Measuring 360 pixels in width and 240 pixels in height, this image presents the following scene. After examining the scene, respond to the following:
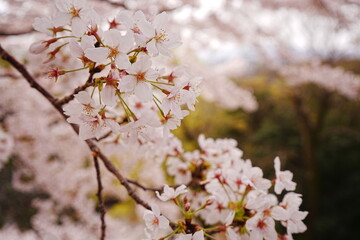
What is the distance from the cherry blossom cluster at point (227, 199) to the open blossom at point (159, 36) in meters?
0.29

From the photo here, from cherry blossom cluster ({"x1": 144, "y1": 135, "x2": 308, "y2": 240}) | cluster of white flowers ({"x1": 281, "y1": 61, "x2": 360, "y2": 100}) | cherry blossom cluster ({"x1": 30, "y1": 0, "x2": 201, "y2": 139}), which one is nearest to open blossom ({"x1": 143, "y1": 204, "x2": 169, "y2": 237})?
cherry blossom cluster ({"x1": 144, "y1": 135, "x2": 308, "y2": 240})

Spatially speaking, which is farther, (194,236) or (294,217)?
(294,217)

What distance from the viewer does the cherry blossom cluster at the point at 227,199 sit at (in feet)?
2.08

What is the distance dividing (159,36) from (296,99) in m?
4.86

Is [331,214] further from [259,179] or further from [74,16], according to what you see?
[74,16]

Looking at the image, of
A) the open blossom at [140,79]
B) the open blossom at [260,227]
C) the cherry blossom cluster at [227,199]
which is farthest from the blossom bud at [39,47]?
the open blossom at [260,227]

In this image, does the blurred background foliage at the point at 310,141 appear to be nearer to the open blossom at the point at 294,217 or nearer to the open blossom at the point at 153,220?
the open blossom at the point at 294,217

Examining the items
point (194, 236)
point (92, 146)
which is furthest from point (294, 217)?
point (92, 146)

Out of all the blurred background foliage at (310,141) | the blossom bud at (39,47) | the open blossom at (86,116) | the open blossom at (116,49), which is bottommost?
the open blossom at (86,116)

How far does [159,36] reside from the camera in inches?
22.2

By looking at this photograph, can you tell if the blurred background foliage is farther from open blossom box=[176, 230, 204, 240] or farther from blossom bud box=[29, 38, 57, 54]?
blossom bud box=[29, 38, 57, 54]

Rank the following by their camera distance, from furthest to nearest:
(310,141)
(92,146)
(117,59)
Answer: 1. (310,141)
2. (92,146)
3. (117,59)

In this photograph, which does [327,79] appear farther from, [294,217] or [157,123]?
[157,123]

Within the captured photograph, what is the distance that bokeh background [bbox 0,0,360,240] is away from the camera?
14.6 ft
